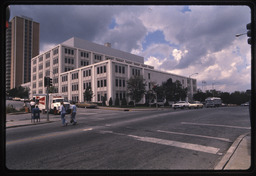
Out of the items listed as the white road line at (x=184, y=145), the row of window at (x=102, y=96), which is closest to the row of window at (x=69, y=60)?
the row of window at (x=102, y=96)

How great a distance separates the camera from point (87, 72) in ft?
171

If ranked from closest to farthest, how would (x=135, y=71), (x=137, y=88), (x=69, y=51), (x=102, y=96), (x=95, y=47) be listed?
(x=137, y=88), (x=102, y=96), (x=135, y=71), (x=69, y=51), (x=95, y=47)

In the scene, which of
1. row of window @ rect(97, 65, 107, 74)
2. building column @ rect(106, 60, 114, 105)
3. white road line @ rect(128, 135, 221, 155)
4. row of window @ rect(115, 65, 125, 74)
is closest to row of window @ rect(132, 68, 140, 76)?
row of window @ rect(115, 65, 125, 74)

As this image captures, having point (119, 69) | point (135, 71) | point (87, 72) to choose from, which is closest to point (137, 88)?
point (119, 69)

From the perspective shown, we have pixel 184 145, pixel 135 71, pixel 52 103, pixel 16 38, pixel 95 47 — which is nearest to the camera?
pixel 16 38

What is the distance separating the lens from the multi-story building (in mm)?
46719

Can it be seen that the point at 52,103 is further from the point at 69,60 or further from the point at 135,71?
the point at 69,60

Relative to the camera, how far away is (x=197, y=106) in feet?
126

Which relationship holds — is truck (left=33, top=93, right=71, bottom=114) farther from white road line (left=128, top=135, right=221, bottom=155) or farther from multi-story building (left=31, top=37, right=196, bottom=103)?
multi-story building (left=31, top=37, right=196, bottom=103)

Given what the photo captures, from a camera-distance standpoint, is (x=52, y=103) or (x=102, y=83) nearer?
(x=52, y=103)

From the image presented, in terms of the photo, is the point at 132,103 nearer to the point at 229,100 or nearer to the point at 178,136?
the point at 178,136

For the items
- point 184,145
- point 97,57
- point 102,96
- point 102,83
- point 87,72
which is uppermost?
point 97,57

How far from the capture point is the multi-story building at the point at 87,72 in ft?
153
